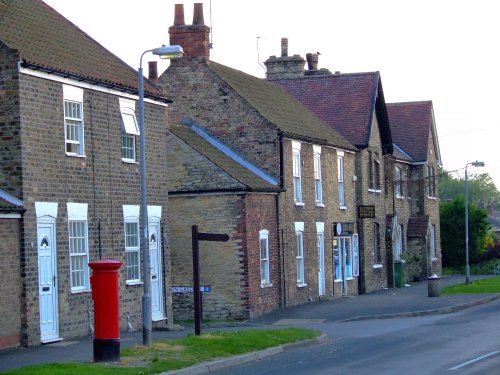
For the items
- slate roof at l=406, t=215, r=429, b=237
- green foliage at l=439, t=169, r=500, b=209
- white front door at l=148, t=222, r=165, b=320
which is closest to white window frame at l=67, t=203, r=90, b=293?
white front door at l=148, t=222, r=165, b=320

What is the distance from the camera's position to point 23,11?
27391mm

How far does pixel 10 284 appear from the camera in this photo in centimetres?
2308

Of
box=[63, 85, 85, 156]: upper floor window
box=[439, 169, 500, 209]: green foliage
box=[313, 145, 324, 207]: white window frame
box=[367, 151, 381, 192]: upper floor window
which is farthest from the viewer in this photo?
box=[439, 169, 500, 209]: green foliage

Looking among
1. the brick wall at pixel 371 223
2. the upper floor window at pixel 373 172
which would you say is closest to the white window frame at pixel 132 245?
the brick wall at pixel 371 223

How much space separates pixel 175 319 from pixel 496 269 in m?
35.1

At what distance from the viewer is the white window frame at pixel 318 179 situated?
42.0 m

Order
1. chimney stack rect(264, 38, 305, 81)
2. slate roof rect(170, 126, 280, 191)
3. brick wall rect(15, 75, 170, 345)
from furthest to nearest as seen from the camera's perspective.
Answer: chimney stack rect(264, 38, 305, 81)
slate roof rect(170, 126, 280, 191)
brick wall rect(15, 75, 170, 345)

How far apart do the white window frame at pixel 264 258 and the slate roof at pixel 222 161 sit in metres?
1.53

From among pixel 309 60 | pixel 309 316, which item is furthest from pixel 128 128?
pixel 309 60

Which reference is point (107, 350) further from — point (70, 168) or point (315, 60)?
point (315, 60)

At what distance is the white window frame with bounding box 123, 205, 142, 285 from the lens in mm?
28375

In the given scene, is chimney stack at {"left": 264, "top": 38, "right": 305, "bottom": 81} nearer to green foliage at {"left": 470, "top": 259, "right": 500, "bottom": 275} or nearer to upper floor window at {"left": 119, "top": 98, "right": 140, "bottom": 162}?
green foliage at {"left": 470, "top": 259, "right": 500, "bottom": 275}

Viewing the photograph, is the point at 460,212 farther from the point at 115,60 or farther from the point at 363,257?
the point at 115,60

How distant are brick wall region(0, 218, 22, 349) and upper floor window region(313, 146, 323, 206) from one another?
20.0 m
